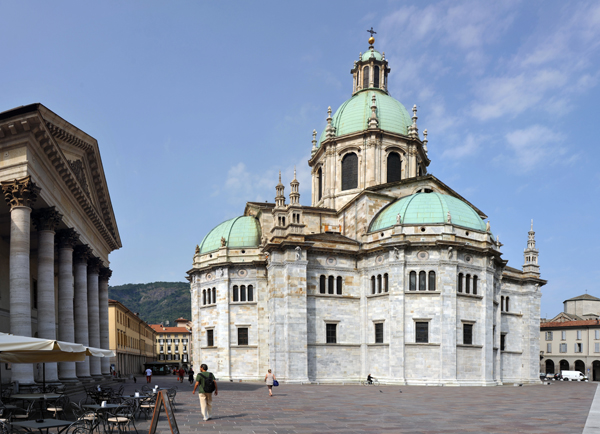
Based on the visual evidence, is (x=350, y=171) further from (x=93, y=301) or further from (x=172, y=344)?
(x=172, y=344)

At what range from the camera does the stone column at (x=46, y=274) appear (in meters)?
24.7

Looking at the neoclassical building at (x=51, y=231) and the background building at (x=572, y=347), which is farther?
the background building at (x=572, y=347)

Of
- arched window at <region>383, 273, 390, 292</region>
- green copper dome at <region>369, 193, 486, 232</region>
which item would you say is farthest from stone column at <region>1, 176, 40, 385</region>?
green copper dome at <region>369, 193, 486, 232</region>

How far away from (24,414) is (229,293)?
1357 inches

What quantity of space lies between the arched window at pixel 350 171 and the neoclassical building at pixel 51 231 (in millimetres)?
24637

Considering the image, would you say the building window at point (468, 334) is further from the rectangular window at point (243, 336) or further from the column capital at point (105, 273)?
the column capital at point (105, 273)

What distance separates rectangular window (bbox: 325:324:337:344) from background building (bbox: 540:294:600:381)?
4963 centimetres

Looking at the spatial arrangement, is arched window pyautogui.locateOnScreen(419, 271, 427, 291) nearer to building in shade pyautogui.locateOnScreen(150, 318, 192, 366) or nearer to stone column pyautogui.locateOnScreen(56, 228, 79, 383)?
stone column pyautogui.locateOnScreen(56, 228, 79, 383)

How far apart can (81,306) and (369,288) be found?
2445 cm

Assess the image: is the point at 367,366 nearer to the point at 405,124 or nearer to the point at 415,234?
the point at 415,234

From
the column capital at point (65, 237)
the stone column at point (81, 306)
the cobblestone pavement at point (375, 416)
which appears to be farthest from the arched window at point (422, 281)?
the column capital at point (65, 237)

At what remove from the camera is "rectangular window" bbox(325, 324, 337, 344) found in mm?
46750

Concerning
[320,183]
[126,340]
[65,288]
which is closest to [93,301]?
[65,288]

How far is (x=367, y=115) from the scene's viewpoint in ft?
189
